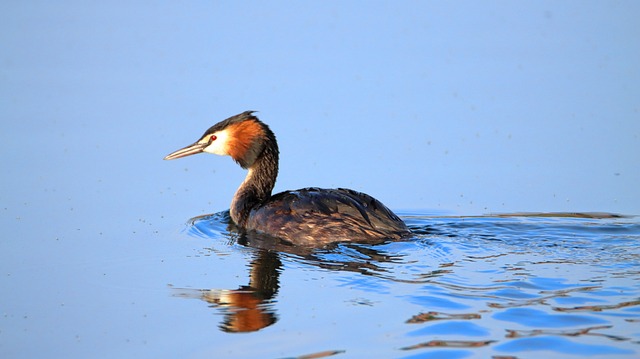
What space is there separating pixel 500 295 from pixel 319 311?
1358 millimetres

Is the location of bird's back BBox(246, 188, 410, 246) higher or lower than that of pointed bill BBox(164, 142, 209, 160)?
lower

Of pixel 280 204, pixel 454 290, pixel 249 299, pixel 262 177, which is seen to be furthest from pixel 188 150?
pixel 454 290

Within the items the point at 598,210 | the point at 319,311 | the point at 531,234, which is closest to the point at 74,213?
the point at 319,311

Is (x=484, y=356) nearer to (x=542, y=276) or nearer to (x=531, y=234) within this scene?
(x=542, y=276)

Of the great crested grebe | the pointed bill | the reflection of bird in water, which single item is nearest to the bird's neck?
the great crested grebe

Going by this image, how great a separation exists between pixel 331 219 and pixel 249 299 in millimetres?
2112

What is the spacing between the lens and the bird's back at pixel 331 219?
31.3ft

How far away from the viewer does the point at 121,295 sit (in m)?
7.85

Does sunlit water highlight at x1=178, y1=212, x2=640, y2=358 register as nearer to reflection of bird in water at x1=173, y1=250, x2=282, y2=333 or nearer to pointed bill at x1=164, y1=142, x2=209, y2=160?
reflection of bird in water at x1=173, y1=250, x2=282, y2=333

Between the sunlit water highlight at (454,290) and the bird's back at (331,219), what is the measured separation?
6.5 inches

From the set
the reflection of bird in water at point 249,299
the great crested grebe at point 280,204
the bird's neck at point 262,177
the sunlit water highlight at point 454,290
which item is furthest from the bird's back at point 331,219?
the reflection of bird in water at point 249,299

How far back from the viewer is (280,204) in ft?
33.2

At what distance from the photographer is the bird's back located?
955 centimetres

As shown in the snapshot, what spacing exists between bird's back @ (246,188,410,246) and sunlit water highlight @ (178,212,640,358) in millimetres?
166
